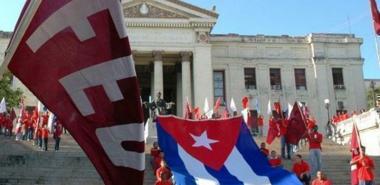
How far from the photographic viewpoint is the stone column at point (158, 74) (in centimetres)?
3759

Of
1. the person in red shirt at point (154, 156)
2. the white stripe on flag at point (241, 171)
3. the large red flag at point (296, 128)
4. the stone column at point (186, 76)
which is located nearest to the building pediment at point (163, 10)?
the stone column at point (186, 76)

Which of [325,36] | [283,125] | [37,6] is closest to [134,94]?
[37,6]

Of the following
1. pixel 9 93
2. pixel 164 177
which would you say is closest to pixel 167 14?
pixel 9 93

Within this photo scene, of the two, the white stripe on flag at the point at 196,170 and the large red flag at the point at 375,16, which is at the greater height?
the large red flag at the point at 375,16

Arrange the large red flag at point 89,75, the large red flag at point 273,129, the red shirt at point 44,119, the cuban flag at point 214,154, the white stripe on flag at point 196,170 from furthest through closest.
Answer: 1. the red shirt at point 44,119
2. the large red flag at point 273,129
3. the cuban flag at point 214,154
4. the white stripe on flag at point 196,170
5. the large red flag at point 89,75

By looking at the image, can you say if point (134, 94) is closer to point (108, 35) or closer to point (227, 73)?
point (108, 35)

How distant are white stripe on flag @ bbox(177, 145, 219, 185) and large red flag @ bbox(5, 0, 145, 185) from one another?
651 centimetres

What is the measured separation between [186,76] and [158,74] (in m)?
2.07

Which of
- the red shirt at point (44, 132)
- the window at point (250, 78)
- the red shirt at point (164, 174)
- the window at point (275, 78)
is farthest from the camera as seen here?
the window at point (275, 78)

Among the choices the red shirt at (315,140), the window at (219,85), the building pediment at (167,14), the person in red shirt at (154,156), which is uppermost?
the building pediment at (167,14)

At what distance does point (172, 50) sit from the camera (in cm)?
3844

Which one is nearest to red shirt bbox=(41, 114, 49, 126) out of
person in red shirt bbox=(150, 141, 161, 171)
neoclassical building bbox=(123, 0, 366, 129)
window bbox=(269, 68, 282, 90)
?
person in red shirt bbox=(150, 141, 161, 171)

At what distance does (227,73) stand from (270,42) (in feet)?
14.6

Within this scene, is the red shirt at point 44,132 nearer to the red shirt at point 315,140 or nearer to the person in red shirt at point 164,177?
the person in red shirt at point 164,177
